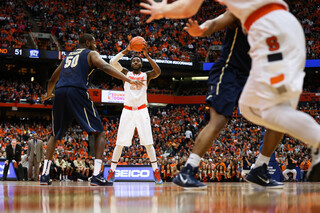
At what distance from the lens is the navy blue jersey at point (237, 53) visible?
3965 millimetres

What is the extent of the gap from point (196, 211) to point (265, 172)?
85.7 inches

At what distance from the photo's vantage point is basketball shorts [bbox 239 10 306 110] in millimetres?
2246

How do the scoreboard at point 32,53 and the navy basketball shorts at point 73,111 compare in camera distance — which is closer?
the navy basketball shorts at point 73,111

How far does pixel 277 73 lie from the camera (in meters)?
2.26

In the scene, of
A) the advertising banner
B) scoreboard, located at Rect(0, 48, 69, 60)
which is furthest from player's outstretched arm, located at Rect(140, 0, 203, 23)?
scoreboard, located at Rect(0, 48, 69, 60)

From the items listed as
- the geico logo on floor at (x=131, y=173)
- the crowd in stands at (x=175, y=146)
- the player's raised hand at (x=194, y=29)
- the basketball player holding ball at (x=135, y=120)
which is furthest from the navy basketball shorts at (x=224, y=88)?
the crowd in stands at (x=175, y=146)

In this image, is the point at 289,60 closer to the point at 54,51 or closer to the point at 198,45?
the point at 54,51

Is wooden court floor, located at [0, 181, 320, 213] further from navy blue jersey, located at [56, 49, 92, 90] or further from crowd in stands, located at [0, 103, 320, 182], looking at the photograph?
crowd in stands, located at [0, 103, 320, 182]

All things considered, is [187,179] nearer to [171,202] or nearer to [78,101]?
[171,202]

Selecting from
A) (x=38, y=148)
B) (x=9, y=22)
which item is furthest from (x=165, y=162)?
(x=9, y=22)

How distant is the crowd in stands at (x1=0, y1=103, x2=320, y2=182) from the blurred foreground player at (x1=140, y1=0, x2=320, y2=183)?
1354 cm

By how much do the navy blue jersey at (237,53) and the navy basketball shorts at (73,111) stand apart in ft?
7.27

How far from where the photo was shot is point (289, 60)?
7.40 ft

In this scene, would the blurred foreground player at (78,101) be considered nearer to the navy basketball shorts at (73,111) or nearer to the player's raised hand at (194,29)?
the navy basketball shorts at (73,111)
